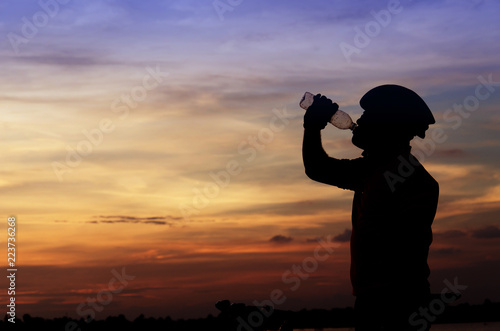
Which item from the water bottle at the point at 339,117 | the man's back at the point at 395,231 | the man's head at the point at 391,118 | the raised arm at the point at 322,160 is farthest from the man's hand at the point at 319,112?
the man's back at the point at 395,231

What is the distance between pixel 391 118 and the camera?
17.6 feet

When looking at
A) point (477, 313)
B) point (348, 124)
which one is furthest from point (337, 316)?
point (348, 124)

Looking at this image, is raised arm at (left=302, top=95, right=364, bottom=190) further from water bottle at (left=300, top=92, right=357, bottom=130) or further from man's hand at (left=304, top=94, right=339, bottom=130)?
water bottle at (left=300, top=92, right=357, bottom=130)

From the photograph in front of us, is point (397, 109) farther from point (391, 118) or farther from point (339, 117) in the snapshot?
point (339, 117)

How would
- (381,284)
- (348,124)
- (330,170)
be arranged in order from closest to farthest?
(381,284)
(330,170)
(348,124)

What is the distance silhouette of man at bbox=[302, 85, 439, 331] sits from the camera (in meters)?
5.00

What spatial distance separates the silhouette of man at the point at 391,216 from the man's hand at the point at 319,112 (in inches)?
12.6

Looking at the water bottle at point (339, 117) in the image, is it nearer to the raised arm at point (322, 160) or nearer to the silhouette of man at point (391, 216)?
the raised arm at point (322, 160)

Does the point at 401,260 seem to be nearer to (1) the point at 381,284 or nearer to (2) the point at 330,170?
(1) the point at 381,284

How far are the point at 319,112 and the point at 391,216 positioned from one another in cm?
110

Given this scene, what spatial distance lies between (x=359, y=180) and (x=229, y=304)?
51.9 inches

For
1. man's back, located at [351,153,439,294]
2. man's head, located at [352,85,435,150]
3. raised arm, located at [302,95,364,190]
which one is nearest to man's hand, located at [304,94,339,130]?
raised arm, located at [302,95,364,190]

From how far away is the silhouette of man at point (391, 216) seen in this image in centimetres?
500

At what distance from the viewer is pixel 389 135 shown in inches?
212
